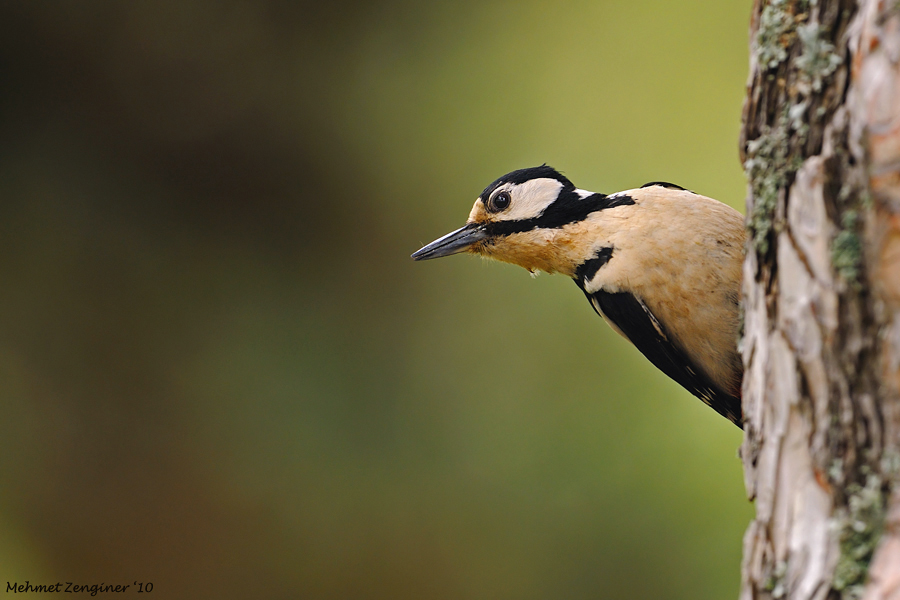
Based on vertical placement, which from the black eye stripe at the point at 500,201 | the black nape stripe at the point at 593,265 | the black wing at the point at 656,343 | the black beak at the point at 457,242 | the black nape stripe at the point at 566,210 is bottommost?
the black wing at the point at 656,343

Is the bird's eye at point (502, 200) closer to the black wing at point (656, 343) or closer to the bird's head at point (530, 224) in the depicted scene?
the bird's head at point (530, 224)

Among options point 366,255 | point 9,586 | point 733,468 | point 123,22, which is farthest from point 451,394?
point 123,22

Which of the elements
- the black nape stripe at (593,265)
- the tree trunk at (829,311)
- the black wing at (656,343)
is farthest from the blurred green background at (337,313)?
the tree trunk at (829,311)

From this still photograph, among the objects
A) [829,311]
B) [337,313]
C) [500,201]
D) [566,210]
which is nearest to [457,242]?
[500,201]

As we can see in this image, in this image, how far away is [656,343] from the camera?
1.83 meters

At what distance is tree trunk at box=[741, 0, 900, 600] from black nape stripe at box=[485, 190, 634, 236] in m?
0.86

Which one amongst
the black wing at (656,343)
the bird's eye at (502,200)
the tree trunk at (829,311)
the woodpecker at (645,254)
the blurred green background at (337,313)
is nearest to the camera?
the tree trunk at (829,311)

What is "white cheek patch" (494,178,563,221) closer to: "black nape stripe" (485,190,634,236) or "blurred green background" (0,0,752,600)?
"black nape stripe" (485,190,634,236)

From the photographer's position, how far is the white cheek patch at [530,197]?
1975 mm

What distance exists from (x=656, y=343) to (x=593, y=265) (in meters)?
0.26

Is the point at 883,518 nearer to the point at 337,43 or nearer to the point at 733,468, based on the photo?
the point at 733,468

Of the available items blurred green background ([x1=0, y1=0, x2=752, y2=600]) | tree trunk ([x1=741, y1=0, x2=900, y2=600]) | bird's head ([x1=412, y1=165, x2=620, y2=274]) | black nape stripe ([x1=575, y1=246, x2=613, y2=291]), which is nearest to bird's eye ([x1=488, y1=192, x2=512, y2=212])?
bird's head ([x1=412, y1=165, x2=620, y2=274])

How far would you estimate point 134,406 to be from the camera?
3.47m

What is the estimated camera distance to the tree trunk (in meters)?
0.84
